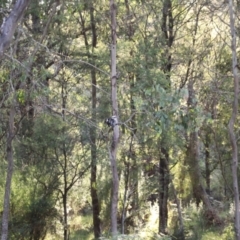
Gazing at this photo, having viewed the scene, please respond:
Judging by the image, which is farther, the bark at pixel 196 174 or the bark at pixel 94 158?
the bark at pixel 196 174

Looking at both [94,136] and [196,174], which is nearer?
[94,136]

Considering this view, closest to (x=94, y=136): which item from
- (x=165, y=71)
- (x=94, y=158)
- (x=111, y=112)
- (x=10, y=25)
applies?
(x=94, y=158)

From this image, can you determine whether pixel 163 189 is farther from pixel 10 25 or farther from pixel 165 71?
pixel 10 25

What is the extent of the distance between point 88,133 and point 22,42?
7.83 ft

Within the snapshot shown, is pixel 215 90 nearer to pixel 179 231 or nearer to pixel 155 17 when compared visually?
pixel 155 17

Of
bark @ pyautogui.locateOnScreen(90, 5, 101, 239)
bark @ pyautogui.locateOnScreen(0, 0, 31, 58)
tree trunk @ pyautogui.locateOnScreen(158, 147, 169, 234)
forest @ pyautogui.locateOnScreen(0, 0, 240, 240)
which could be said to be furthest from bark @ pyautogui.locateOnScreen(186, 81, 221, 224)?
bark @ pyautogui.locateOnScreen(0, 0, 31, 58)

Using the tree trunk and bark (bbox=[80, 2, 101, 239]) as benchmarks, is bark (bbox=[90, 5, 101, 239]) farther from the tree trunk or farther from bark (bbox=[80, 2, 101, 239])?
the tree trunk

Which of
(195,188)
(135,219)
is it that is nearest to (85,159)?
(135,219)

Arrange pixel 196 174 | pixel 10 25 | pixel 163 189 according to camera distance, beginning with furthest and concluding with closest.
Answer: pixel 196 174
pixel 163 189
pixel 10 25

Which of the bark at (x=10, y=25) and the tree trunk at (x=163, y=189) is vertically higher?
the bark at (x=10, y=25)

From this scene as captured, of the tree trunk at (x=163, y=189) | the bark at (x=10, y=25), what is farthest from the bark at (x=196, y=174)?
the bark at (x=10, y=25)

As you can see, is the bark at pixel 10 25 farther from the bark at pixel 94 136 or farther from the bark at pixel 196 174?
the bark at pixel 196 174

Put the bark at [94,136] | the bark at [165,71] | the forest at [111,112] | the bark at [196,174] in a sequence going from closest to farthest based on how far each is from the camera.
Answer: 1. the forest at [111,112]
2. the bark at [94,136]
3. the bark at [165,71]
4. the bark at [196,174]

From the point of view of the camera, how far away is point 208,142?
12.3 meters
